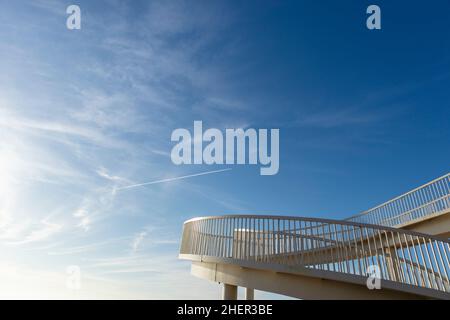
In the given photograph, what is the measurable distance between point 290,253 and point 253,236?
1173 millimetres

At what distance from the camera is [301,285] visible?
7605mm

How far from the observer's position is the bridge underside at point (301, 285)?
7.02 meters

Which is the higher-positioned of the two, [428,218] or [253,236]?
[428,218]

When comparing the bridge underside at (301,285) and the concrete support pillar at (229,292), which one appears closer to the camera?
the bridge underside at (301,285)

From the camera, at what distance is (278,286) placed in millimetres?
7887

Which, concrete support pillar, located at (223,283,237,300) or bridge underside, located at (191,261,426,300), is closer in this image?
bridge underside, located at (191,261,426,300)

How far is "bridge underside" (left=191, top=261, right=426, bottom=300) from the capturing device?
702 centimetres

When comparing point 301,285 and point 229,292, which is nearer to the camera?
point 301,285

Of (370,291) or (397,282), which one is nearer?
(397,282)
